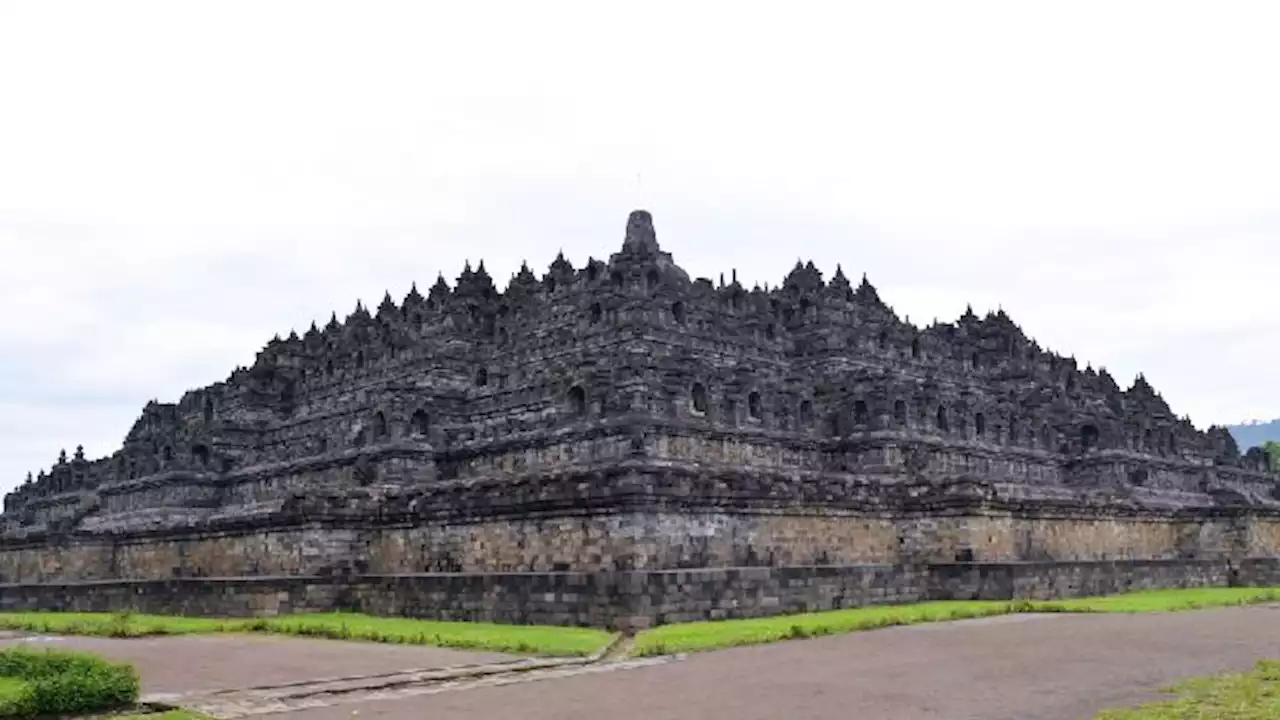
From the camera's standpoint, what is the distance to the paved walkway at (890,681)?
1450 cm

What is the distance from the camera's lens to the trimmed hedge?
48.6 ft

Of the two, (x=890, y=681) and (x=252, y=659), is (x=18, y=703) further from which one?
(x=890, y=681)

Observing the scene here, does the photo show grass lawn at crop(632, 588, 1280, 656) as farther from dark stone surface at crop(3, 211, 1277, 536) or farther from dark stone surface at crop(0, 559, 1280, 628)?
dark stone surface at crop(3, 211, 1277, 536)

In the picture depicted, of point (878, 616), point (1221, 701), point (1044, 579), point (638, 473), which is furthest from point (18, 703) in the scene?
point (1044, 579)

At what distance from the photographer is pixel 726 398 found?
42750mm

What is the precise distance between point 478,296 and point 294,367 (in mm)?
13194

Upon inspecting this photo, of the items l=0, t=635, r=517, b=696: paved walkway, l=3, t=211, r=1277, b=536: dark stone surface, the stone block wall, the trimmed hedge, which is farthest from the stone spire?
the trimmed hedge

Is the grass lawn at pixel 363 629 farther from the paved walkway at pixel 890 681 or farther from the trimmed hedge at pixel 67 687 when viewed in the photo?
the trimmed hedge at pixel 67 687

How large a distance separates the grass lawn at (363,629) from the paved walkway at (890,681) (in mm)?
3350

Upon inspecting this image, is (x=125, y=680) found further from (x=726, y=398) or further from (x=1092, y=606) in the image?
(x=726, y=398)

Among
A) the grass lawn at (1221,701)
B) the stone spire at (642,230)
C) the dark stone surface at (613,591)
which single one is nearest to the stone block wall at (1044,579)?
the dark stone surface at (613,591)

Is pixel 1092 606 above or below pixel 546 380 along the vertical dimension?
below

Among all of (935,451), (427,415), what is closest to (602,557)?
(427,415)

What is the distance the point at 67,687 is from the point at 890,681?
10830 millimetres
